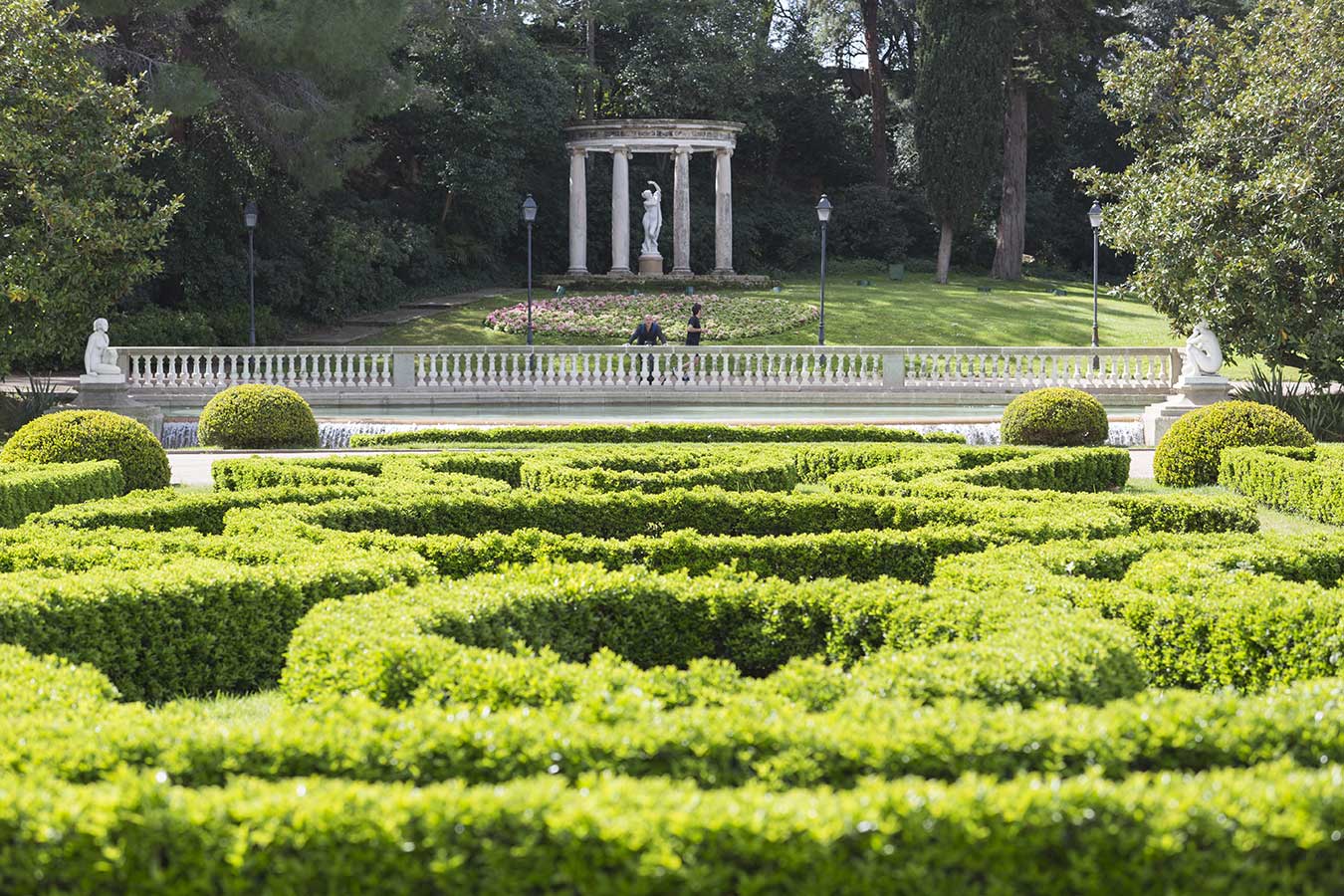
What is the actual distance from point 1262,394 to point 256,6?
2083 cm

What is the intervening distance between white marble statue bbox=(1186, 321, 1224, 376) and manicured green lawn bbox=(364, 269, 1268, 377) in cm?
1105

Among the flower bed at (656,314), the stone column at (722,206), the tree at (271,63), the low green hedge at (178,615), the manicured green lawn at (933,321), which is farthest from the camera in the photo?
the stone column at (722,206)

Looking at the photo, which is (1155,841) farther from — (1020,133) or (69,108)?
(1020,133)

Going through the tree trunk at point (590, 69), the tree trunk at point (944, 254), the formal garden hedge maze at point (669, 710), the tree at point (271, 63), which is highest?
the tree trunk at point (590, 69)

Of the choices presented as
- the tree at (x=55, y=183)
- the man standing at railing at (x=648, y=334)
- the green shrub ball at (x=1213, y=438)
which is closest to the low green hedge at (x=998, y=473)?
the green shrub ball at (x=1213, y=438)

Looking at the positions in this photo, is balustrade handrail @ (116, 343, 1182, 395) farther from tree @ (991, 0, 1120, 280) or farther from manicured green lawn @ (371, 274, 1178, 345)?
tree @ (991, 0, 1120, 280)

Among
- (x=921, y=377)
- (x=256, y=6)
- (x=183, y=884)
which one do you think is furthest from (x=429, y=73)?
(x=183, y=884)

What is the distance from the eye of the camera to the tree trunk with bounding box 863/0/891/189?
163 ft

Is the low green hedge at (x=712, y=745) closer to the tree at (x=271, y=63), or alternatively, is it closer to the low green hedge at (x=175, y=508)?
the low green hedge at (x=175, y=508)

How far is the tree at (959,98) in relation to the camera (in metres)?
43.3

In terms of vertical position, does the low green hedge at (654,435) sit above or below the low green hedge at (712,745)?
below

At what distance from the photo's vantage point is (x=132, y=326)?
100ft

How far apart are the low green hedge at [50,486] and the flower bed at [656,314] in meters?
23.0

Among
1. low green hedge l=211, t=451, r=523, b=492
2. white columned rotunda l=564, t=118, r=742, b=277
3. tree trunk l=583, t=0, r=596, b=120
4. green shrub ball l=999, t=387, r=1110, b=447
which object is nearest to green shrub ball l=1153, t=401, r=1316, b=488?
green shrub ball l=999, t=387, r=1110, b=447
